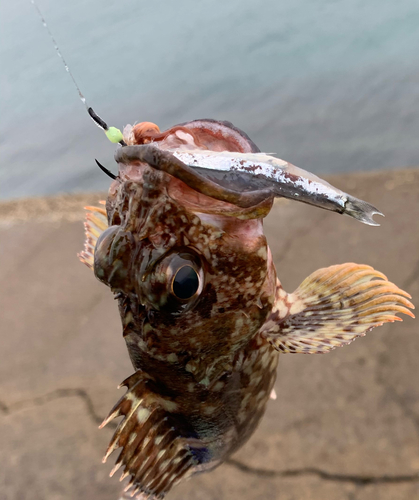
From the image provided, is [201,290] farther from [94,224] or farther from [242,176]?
[94,224]

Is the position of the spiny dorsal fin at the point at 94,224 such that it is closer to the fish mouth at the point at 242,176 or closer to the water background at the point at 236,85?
the fish mouth at the point at 242,176

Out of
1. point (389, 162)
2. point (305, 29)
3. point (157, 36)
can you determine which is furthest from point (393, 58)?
point (157, 36)

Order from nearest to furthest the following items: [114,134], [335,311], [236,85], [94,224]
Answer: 1. [114,134]
2. [335,311]
3. [94,224]
4. [236,85]

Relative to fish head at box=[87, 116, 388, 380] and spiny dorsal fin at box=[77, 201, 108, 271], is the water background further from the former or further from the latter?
fish head at box=[87, 116, 388, 380]

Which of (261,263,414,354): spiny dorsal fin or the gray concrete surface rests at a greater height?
(261,263,414,354): spiny dorsal fin

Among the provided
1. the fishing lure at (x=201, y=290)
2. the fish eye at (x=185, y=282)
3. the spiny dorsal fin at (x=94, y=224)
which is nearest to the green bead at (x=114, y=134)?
the fishing lure at (x=201, y=290)

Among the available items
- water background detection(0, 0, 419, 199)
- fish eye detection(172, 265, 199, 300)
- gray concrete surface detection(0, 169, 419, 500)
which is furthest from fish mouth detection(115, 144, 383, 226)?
water background detection(0, 0, 419, 199)

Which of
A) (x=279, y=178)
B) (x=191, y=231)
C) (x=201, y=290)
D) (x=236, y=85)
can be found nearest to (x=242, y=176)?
(x=279, y=178)
